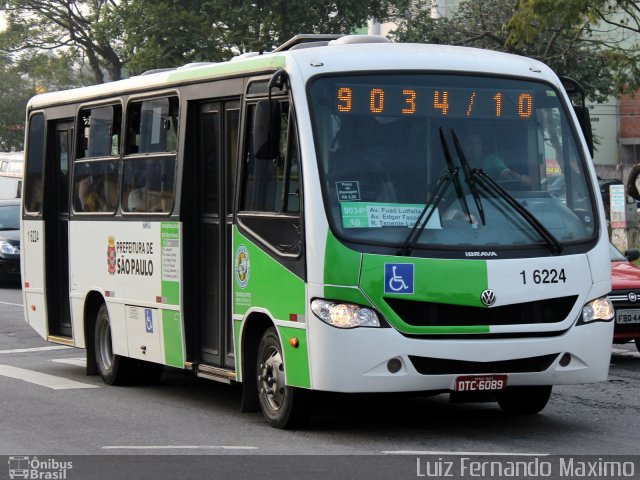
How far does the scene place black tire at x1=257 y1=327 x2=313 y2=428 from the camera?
9.69 m

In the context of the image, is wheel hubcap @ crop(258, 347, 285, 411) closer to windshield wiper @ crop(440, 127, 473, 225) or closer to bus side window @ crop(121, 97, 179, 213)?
windshield wiper @ crop(440, 127, 473, 225)

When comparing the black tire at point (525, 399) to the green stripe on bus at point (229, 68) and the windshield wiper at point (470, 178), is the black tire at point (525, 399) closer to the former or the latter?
the windshield wiper at point (470, 178)

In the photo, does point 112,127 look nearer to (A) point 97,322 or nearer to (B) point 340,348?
(A) point 97,322

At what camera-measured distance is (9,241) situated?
28.9 metres

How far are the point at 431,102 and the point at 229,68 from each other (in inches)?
73.7

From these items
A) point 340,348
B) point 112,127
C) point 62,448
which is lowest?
point 62,448

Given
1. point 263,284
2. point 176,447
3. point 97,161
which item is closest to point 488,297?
point 263,284

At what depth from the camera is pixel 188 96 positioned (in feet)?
37.7

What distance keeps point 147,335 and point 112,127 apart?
7.20 feet

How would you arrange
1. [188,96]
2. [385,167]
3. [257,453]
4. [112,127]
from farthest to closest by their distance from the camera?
[112,127], [188,96], [385,167], [257,453]

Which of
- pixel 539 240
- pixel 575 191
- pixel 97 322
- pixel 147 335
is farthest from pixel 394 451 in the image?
pixel 97 322

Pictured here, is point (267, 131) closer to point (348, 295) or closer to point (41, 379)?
point (348, 295)

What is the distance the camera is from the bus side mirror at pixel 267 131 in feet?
31.1

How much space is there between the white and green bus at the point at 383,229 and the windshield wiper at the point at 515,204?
0.04ft
